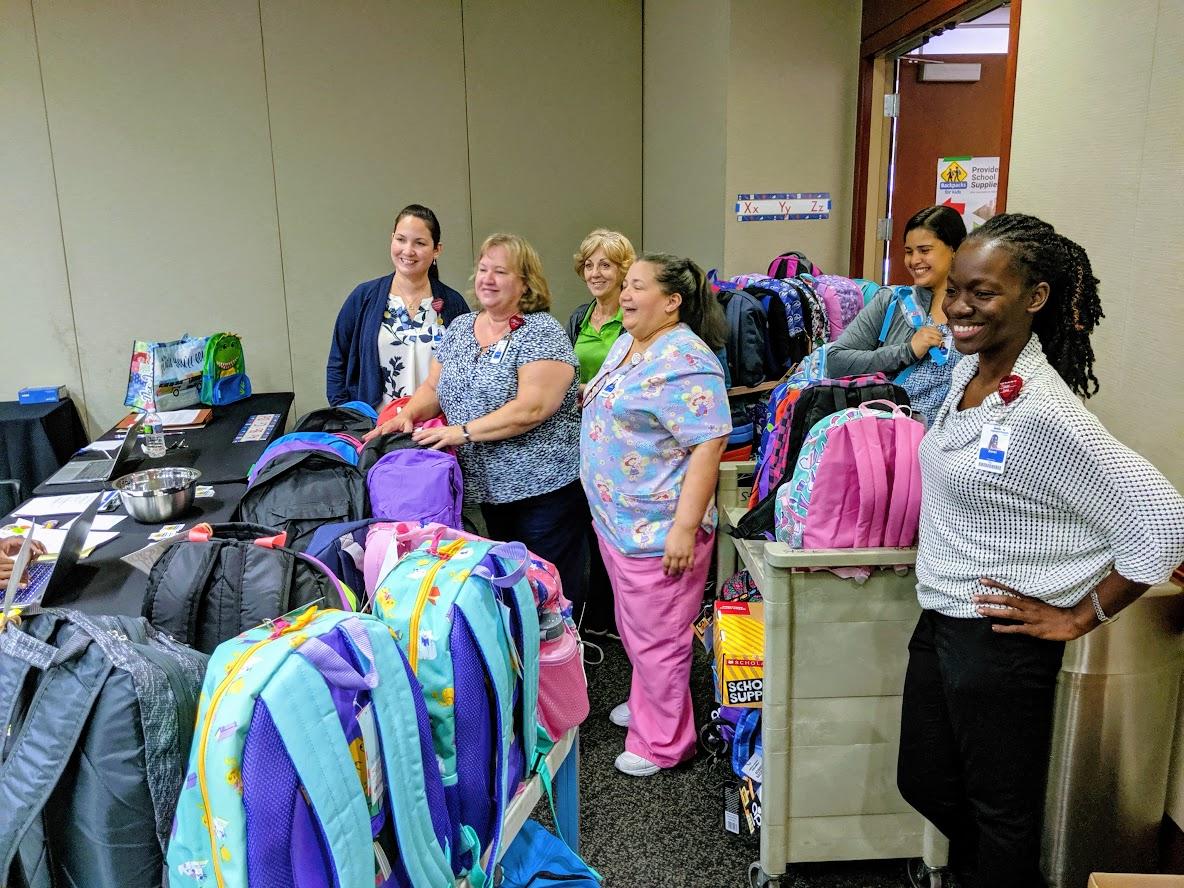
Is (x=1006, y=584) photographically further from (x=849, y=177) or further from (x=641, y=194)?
(x=641, y=194)

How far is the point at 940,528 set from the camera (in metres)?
1.64

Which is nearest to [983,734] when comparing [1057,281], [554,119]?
[1057,281]

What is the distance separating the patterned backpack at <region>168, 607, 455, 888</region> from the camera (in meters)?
0.97

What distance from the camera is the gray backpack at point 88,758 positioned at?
3.45 feet

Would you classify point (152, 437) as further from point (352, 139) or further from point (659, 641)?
point (352, 139)

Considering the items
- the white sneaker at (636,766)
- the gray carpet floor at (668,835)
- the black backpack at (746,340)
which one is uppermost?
the black backpack at (746,340)

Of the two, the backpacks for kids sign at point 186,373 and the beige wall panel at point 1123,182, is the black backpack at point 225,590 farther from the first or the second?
the backpacks for kids sign at point 186,373

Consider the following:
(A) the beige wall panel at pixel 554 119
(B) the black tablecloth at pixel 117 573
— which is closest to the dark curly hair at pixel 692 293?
(B) the black tablecloth at pixel 117 573

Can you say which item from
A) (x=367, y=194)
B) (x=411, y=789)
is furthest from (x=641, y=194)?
(x=411, y=789)

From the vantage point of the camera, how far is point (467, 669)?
122 centimetres

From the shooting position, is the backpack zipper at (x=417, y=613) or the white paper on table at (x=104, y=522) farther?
the white paper on table at (x=104, y=522)

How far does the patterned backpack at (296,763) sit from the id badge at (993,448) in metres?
0.99

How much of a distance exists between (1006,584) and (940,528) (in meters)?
0.16

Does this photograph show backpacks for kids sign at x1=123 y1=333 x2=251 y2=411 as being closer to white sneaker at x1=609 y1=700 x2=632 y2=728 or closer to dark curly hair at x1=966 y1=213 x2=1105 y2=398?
white sneaker at x1=609 y1=700 x2=632 y2=728
